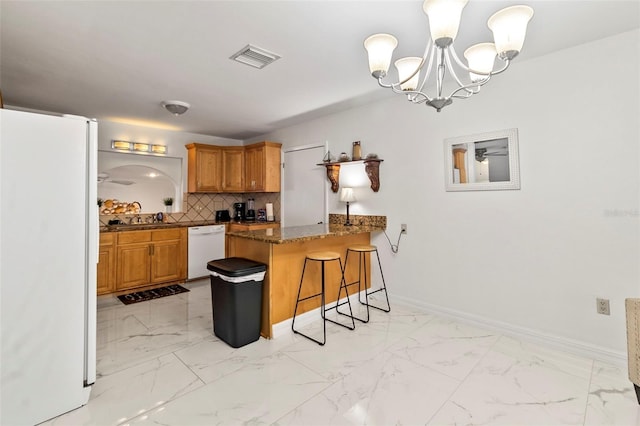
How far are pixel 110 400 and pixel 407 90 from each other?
2.72m

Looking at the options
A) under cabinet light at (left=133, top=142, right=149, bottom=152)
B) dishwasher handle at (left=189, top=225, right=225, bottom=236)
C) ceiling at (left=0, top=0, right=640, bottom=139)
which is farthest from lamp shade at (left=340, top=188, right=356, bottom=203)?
under cabinet light at (left=133, top=142, right=149, bottom=152)

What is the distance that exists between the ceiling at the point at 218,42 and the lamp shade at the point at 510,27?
0.58 metres

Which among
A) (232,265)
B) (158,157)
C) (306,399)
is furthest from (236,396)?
(158,157)

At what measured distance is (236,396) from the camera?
1964 mm

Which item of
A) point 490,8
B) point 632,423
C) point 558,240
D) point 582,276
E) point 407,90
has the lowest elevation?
point 632,423

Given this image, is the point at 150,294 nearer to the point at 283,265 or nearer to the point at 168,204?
the point at 168,204

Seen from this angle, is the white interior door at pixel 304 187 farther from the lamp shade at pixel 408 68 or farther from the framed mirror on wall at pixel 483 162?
the lamp shade at pixel 408 68

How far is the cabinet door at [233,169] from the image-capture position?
17.9 feet

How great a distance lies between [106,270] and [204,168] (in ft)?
6.92

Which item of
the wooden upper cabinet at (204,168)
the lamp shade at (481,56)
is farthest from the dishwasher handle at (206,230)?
the lamp shade at (481,56)

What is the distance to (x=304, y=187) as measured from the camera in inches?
187

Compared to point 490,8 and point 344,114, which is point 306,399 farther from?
point 344,114

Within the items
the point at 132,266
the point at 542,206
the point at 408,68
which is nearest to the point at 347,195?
the point at 542,206

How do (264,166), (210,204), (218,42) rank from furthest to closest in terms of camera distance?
(210,204), (264,166), (218,42)
